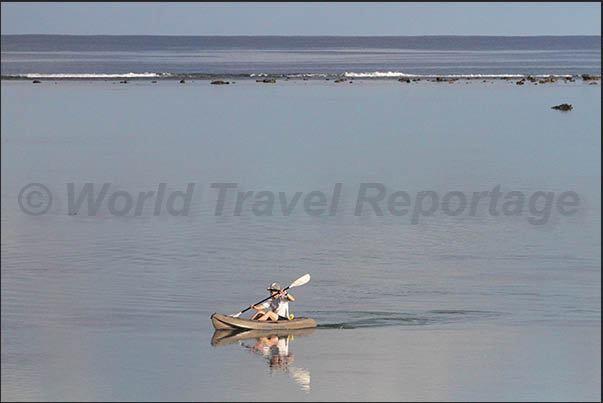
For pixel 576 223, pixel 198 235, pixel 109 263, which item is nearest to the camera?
pixel 109 263

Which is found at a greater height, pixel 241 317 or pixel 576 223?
pixel 576 223

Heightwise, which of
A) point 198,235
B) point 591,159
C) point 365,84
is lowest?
point 198,235

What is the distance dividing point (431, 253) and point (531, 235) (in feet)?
15.3

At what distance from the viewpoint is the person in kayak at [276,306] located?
26266 mm

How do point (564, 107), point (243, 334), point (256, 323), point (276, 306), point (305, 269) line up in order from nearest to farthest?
point (243, 334)
point (256, 323)
point (276, 306)
point (305, 269)
point (564, 107)

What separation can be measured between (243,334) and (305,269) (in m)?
5.94

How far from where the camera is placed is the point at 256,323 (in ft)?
85.1

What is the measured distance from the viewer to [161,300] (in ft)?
91.2

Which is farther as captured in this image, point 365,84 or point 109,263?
point 365,84

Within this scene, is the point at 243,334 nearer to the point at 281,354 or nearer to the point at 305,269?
the point at 281,354

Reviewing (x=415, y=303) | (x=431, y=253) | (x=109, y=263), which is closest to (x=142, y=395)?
(x=415, y=303)

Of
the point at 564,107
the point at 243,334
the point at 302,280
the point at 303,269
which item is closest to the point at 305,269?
the point at 303,269

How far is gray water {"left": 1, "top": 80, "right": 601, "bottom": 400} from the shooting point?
2250 cm

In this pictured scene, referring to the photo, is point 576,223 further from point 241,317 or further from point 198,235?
point 241,317
